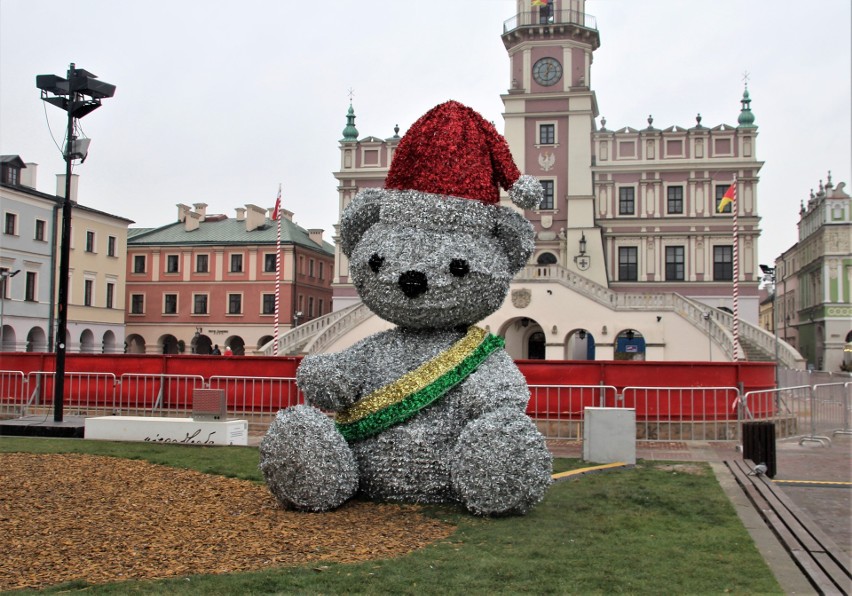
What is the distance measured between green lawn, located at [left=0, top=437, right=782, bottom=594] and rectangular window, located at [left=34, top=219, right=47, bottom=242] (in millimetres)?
35938

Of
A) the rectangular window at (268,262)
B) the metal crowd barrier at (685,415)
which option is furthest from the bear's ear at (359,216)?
the rectangular window at (268,262)

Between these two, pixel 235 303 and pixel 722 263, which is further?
pixel 235 303

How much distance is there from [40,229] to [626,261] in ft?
93.4

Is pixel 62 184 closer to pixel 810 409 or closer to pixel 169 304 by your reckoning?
pixel 169 304

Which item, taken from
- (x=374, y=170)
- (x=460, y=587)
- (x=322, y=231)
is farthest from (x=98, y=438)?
(x=322, y=231)

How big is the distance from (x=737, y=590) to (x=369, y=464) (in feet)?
9.57

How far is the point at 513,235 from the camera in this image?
6980mm

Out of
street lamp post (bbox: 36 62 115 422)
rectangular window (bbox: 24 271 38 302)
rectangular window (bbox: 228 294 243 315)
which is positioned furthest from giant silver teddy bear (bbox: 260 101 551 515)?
rectangular window (bbox: 228 294 243 315)

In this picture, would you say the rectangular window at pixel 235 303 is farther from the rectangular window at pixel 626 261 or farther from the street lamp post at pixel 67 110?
the street lamp post at pixel 67 110

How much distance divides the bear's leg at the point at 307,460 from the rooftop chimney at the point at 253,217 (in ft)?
144

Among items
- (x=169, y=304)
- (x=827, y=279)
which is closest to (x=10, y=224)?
(x=169, y=304)

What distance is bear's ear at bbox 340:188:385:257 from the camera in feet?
22.9

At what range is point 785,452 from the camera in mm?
12078

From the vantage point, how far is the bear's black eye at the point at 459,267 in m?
6.52
